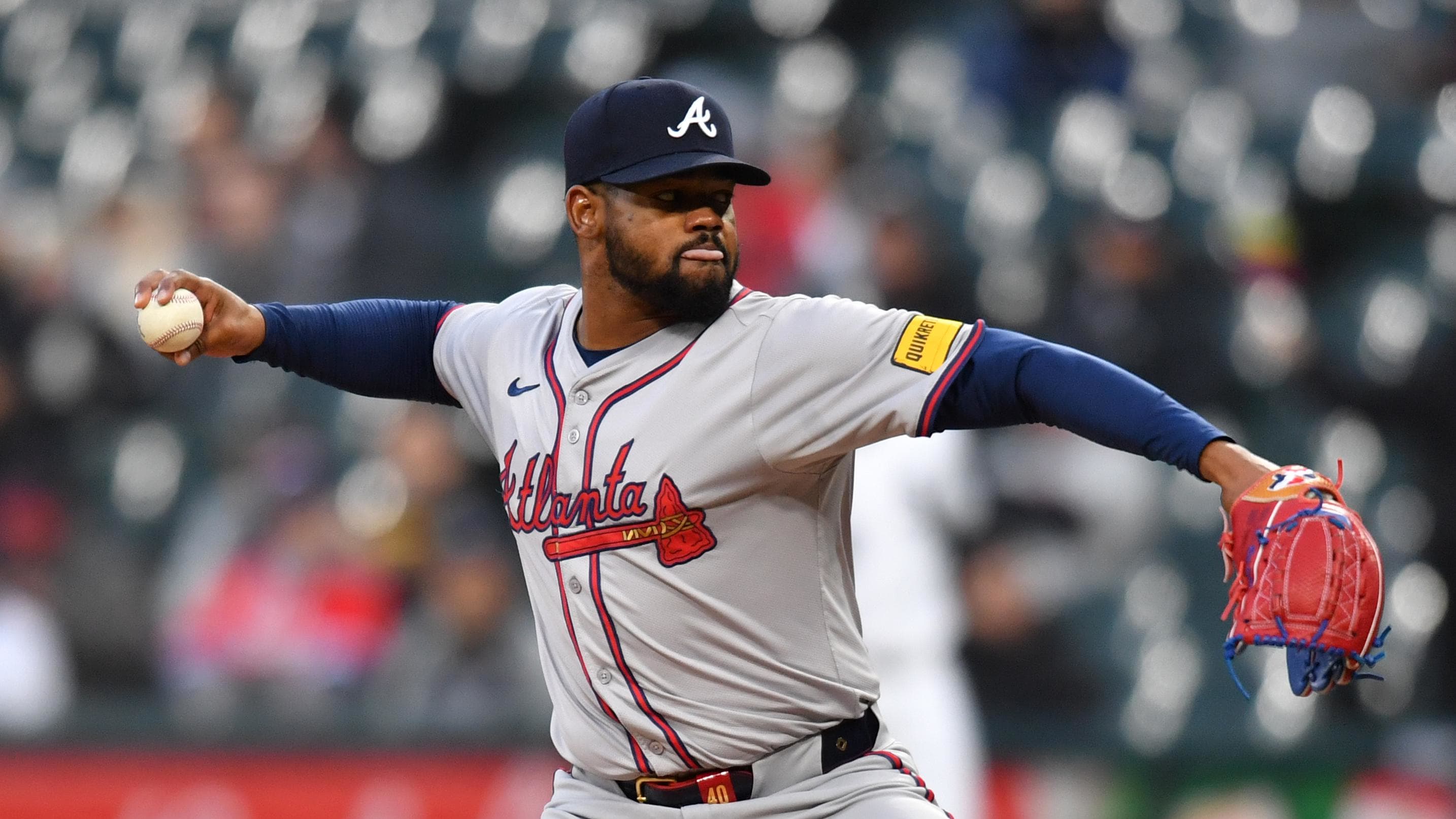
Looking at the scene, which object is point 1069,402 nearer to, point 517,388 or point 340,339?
point 517,388

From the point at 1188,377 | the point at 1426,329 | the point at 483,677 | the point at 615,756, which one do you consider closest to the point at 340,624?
the point at 483,677

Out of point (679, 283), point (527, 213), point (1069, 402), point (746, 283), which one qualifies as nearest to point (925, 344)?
point (1069, 402)

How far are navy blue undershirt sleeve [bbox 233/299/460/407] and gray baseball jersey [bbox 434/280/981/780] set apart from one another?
43 centimetres

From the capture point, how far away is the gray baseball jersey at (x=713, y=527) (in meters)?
2.90

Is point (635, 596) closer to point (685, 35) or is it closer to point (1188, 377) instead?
point (1188, 377)

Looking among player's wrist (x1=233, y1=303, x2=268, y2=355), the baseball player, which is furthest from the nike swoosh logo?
player's wrist (x1=233, y1=303, x2=268, y2=355)

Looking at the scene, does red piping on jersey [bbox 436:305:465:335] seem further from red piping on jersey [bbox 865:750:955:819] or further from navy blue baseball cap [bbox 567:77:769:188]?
red piping on jersey [bbox 865:750:955:819]

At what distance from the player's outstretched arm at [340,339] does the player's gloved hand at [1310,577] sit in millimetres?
1599

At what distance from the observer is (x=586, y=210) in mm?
3131

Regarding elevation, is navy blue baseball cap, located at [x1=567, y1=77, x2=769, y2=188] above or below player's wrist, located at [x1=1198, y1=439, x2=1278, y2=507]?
above

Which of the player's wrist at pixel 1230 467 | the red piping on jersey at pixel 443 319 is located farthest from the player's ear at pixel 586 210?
the player's wrist at pixel 1230 467

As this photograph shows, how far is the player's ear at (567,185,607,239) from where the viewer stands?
10.2ft

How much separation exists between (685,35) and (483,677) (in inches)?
140

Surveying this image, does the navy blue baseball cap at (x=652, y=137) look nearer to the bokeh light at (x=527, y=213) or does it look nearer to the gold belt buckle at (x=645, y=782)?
the gold belt buckle at (x=645, y=782)
